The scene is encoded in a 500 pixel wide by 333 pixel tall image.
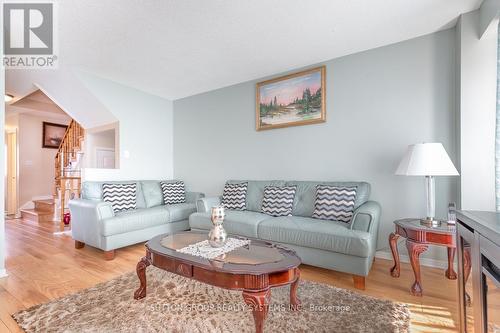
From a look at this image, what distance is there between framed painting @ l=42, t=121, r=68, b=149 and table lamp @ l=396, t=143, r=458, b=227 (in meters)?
7.50

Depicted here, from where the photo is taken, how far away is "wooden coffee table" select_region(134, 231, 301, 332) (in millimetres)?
1303

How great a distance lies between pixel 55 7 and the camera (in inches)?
81.7

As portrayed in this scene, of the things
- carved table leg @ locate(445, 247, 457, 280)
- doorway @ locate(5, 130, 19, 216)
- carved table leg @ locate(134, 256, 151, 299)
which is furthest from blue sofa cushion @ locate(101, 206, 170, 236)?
doorway @ locate(5, 130, 19, 216)

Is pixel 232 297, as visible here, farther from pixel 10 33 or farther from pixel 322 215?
pixel 10 33

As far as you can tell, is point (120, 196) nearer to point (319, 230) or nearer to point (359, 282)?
point (319, 230)

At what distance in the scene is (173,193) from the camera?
4.00m

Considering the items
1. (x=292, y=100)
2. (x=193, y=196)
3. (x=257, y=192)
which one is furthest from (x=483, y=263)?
(x=193, y=196)

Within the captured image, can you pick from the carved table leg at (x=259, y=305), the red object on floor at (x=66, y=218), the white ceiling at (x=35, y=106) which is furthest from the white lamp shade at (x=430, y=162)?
the white ceiling at (x=35, y=106)

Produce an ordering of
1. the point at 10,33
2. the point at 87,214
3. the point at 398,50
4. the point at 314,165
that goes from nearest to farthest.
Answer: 1. the point at 10,33
2. the point at 398,50
3. the point at 87,214
4. the point at 314,165

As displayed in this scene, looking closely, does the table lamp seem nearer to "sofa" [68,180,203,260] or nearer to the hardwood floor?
the hardwood floor

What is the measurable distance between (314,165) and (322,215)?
0.78 metres

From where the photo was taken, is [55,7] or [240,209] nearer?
[55,7]

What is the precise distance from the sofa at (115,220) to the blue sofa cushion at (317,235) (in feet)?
5.04

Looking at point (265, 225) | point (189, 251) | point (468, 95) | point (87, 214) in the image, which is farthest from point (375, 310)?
point (87, 214)
